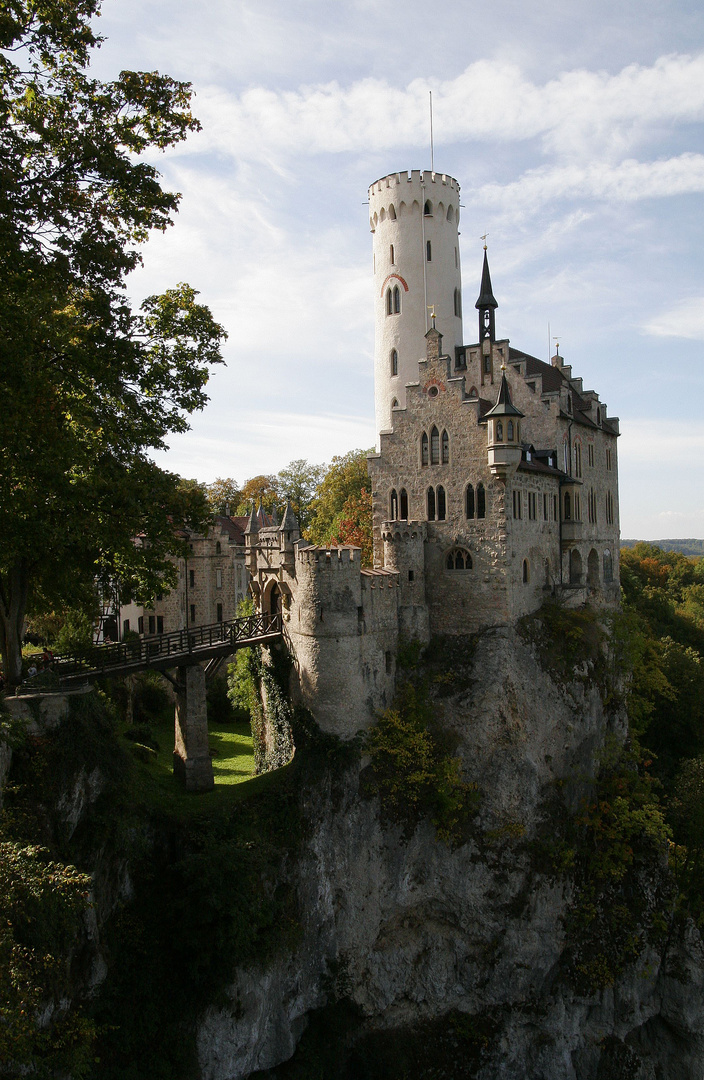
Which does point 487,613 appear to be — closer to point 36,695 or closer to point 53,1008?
point 36,695

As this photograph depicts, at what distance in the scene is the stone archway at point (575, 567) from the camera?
139ft

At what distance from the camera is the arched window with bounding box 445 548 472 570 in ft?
114

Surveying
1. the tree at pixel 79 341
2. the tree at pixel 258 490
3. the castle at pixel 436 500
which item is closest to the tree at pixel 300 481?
the tree at pixel 258 490

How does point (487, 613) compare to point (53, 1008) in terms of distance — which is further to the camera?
→ point (487, 613)

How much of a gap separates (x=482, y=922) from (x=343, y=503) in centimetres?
3291

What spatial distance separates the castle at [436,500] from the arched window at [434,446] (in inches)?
2.1

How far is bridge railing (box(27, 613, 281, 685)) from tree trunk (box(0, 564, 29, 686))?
2745 mm

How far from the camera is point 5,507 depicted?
1847 cm

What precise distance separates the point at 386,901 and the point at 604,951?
10.6m

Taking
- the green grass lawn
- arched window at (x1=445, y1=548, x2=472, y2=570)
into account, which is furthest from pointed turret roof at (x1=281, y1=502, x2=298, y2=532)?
the green grass lawn

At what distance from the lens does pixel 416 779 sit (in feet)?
101

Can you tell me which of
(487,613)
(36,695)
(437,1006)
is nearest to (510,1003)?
(437,1006)

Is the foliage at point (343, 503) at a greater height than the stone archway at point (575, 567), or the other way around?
the foliage at point (343, 503)

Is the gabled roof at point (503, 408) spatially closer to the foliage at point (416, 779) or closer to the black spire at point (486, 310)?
the black spire at point (486, 310)
